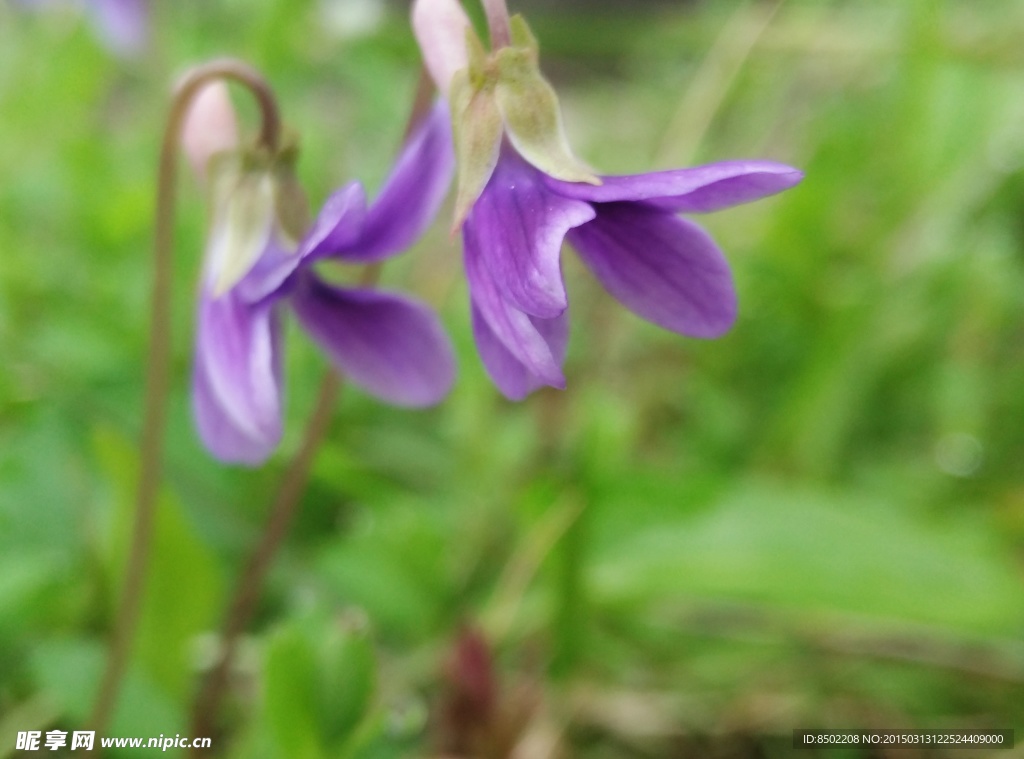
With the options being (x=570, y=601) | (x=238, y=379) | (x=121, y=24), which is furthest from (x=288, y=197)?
(x=121, y=24)

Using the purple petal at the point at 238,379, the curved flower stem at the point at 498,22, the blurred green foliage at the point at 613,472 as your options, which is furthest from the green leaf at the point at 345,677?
the curved flower stem at the point at 498,22

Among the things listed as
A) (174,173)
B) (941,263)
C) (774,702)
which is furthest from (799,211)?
(174,173)

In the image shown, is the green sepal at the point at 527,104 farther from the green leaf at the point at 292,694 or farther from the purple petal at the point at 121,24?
the purple petal at the point at 121,24

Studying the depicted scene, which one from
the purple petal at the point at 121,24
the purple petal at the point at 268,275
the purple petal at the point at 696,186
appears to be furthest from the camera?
the purple petal at the point at 121,24

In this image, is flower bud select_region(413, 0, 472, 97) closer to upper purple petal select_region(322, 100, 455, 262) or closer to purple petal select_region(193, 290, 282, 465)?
upper purple petal select_region(322, 100, 455, 262)

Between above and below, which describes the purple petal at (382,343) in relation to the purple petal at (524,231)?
below

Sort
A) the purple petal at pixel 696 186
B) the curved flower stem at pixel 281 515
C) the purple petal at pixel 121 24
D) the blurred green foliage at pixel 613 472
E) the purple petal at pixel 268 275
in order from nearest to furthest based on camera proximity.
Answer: the purple petal at pixel 696 186 < the purple petal at pixel 268 275 < the curved flower stem at pixel 281 515 < the blurred green foliage at pixel 613 472 < the purple petal at pixel 121 24
